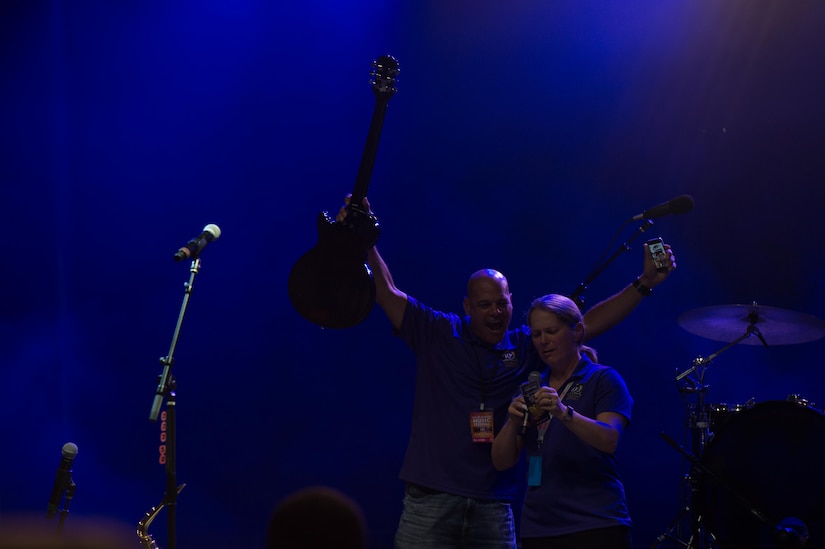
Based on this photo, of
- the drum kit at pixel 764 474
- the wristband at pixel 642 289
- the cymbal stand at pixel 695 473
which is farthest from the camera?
the cymbal stand at pixel 695 473

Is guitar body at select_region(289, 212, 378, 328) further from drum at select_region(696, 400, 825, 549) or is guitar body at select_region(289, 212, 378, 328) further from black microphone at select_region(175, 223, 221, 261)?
drum at select_region(696, 400, 825, 549)

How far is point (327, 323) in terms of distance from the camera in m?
3.69

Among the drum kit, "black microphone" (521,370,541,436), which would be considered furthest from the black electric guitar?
the drum kit

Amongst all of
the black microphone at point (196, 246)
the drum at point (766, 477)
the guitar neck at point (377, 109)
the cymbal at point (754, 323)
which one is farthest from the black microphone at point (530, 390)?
the cymbal at point (754, 323)

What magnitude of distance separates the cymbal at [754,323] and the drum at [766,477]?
0.83m

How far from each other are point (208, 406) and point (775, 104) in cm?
476

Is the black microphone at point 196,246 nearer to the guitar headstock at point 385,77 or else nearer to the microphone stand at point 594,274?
the guitar headstock at point 385,77

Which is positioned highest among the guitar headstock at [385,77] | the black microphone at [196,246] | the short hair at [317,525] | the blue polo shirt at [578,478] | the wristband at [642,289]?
the guitar headstock at [385,77]

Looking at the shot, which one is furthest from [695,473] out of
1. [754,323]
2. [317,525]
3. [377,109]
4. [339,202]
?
[317,525]

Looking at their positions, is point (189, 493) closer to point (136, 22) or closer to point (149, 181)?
point (149, 181)

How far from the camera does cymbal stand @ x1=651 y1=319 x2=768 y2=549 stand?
4714 millimetres

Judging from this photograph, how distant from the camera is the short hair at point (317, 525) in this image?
1.46 m

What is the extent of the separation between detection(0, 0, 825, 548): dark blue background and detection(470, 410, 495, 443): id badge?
8.08 ft

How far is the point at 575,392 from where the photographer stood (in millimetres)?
3115
